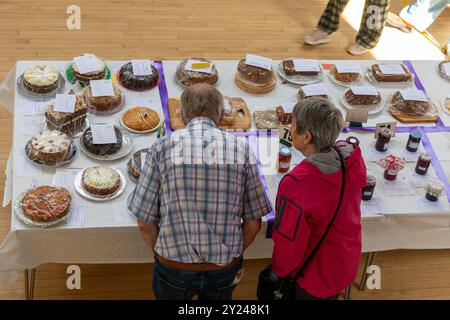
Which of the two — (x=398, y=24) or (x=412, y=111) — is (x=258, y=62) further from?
(x=398, y=24)

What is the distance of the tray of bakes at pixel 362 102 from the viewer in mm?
3851

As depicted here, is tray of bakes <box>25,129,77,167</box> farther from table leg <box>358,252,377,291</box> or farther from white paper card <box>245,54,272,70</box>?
table leg <box>358,252,377,291</box>

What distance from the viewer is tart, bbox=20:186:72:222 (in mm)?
2918

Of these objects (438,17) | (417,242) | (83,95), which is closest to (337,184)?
(417,242)

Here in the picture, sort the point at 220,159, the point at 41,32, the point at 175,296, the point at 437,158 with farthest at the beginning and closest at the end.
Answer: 1. the point at 41,32
2. the point at 437,158
3. the point at 175,296
4. the point at 220,159

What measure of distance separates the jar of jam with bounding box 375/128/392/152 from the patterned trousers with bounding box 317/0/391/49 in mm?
1930

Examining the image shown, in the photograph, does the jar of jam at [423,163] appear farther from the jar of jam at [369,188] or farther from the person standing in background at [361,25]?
the person standing in background at [361,25]

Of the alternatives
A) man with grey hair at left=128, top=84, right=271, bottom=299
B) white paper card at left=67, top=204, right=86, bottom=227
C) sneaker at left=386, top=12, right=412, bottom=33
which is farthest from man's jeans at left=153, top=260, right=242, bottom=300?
sneaker at left=386, top=12, right=412, bottom=33

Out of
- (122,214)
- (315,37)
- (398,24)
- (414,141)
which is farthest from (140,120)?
(398,24)

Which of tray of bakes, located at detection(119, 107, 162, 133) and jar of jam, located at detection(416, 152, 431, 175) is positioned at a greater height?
jar of jam, located at detection(416, 152, 431, 175)

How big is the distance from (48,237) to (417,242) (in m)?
1.81

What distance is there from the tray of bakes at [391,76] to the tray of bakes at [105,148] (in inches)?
63.4
